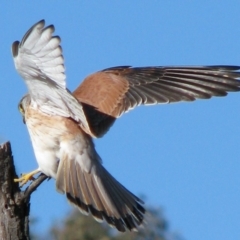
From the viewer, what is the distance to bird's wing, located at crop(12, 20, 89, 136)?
28.3 ft

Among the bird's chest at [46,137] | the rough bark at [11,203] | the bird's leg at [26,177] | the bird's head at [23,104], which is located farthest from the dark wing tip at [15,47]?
the bird's head at [23,104]

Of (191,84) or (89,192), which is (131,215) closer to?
(89,192)

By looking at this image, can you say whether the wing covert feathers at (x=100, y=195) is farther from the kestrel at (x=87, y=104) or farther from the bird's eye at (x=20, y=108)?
the bird's eye at (x=20, y=108)

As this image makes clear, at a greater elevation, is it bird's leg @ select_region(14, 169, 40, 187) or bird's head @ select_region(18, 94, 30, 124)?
bird's head @ select_region(18, 94, 30, 124)

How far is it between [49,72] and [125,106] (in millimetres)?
1438

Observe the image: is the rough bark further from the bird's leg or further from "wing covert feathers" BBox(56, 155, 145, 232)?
"wing covert feathers" BBox(56, 155, 145, 232)

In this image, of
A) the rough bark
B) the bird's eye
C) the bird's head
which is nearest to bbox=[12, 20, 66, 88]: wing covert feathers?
the rough bark

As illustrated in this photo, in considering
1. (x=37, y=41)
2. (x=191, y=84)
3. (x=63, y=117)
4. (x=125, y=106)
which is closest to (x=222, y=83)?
(x=191, y=84)

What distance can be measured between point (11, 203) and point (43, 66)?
124cm

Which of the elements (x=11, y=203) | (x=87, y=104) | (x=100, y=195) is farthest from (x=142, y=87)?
(x=11, y=203)

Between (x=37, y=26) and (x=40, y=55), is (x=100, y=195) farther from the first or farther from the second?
(x=37, y=26)

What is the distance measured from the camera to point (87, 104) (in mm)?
10031

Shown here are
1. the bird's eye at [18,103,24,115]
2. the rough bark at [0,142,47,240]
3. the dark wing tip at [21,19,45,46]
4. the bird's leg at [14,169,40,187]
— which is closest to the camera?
the rough bark at [0,142,47,240]

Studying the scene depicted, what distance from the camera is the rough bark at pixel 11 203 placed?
27.3 ft
